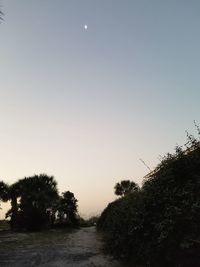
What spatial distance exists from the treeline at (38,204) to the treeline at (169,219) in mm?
30266

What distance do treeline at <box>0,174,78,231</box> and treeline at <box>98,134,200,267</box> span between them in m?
30.3

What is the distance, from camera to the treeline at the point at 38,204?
43.6 meters

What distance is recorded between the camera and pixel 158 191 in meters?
Answer: 12.4

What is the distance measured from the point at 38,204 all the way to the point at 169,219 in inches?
1452

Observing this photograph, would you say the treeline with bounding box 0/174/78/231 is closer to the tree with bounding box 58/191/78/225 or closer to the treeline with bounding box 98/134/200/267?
the tree with bounding box 58/191/78/225

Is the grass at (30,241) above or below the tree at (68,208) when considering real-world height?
below

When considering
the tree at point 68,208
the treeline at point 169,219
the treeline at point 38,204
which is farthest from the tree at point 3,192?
the treeline at point 169,219

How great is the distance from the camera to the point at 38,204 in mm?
45844

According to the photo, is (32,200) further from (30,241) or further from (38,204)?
(30,241)

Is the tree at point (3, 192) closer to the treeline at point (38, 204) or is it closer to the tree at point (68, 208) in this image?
the treeline at point (38, 204)

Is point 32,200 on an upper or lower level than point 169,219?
upper

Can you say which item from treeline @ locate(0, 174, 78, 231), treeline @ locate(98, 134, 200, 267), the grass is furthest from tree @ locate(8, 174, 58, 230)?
treeline @ locate(98, 134, 200, 267)

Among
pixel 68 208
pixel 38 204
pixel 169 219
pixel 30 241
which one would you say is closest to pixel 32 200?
pixel 38 204

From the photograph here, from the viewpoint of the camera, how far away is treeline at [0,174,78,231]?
4362 centimetres
